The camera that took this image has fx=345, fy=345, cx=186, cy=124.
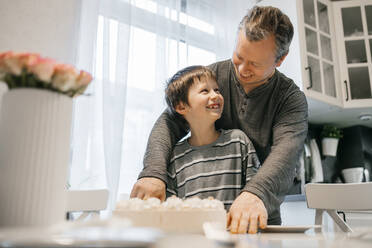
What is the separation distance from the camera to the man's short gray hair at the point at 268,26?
1.22 m

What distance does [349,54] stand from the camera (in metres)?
2.87

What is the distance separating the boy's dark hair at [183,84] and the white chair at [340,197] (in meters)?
0.63

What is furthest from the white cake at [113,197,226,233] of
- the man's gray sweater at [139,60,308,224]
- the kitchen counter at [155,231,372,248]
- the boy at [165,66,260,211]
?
the boy at [165,66,260,211]

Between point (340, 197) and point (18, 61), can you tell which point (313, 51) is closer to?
point (340, 197)

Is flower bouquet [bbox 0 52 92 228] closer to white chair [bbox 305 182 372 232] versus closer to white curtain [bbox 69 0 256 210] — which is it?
white chair [bbox 305 182 372 232]

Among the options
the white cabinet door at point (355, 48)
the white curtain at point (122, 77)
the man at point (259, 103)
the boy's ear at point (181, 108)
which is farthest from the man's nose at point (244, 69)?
the white cabinet door at point (355, 48)

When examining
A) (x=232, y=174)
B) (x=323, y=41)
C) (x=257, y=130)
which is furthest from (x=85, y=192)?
(x=323, y=41)

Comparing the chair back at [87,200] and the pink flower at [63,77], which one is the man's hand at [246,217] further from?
the chair back at [87,200]

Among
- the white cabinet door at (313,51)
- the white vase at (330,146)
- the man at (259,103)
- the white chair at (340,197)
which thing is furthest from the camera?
the white vase at (330,146)

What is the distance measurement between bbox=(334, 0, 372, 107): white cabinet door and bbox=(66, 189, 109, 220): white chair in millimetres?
2220

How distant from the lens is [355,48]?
9.44 feet

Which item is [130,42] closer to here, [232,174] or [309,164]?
[232,174]

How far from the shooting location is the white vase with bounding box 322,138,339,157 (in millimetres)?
3049

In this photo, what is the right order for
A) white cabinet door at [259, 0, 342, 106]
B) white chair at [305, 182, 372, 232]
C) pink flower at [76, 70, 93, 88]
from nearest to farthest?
pink flower at [76, 70, 93, 88] → white chair at [305, 182, 372, 232] → white cabinet door at [259, 0, 342, 106]
